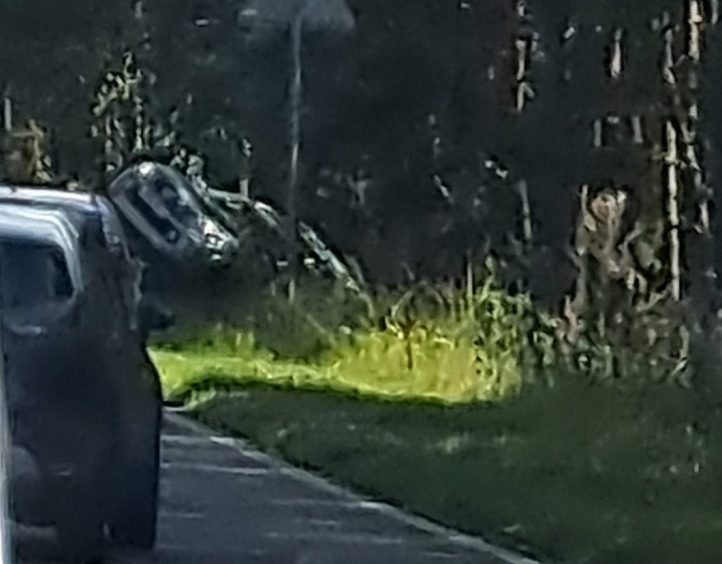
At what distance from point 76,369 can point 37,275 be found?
0.23 ft

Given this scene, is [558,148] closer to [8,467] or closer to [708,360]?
[708,360]

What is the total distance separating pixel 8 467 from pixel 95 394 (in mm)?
78

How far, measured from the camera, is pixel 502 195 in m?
0.87

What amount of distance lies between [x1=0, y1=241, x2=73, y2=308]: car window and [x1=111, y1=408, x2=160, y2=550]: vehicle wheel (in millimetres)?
Result: 117

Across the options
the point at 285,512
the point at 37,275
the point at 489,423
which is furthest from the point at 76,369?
the point at 489,423

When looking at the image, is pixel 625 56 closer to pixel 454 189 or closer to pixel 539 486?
pixel 454 189

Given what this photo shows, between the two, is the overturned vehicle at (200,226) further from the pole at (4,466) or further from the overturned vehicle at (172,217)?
the pole at (4,466)

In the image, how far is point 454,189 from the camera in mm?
866

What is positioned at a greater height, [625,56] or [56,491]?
[625,56]

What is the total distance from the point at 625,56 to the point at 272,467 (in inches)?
14.2

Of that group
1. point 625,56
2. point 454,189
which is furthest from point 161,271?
point 625,56

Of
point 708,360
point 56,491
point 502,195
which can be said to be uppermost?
point 502,195

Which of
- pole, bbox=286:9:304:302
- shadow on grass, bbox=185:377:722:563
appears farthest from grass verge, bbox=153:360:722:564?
pole, bbox=286:9:304:302

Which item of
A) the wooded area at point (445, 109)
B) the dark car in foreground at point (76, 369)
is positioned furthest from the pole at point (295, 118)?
the dark car in foreground at point (76, 369)
